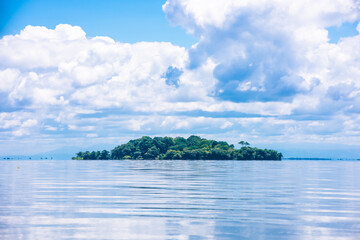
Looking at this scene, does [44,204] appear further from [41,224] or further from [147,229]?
[147,229]

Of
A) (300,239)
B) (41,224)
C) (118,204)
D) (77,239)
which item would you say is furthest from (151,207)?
(300,239)

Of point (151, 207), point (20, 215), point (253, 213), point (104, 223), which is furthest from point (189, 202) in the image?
point (20, 215)

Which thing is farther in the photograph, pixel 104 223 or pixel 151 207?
pixel 151 207

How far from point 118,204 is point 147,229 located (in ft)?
32.6

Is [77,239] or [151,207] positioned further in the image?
[151,207]

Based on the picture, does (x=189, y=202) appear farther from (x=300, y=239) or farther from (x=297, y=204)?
(x=300, y=239)

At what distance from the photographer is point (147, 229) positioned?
20547mm

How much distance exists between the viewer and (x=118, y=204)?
98.5 ft

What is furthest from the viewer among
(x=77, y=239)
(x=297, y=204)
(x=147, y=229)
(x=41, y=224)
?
(x=297, y=204)

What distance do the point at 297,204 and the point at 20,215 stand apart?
765 inches

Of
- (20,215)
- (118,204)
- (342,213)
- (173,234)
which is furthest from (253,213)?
(20,215)

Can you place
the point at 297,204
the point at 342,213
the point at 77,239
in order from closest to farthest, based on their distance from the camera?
1. the point at 77,239
2. the point at 342,213
3. the point at 297,204

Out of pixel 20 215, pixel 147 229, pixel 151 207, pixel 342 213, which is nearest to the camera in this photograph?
pixel 147 229

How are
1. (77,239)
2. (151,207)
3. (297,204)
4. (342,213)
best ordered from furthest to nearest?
(297,204), (151,207), (342,213), (77,239)
